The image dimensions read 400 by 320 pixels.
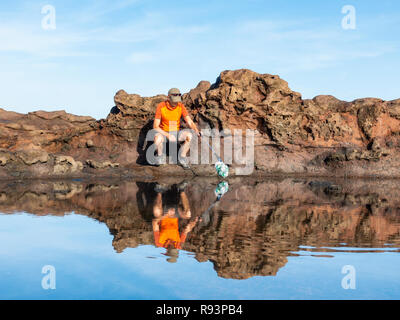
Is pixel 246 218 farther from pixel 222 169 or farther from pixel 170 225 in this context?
pixel 222 169

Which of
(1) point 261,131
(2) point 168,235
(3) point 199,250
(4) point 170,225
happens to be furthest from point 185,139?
(3) point 199,250

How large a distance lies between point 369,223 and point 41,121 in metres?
15.8

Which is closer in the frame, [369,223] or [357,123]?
[369,223]

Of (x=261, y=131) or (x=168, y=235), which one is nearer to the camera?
(x=168, y=235)

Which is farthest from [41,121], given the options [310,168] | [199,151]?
[310,168]

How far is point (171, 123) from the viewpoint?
1440 centimetres

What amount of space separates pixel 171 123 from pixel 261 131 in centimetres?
→ 444

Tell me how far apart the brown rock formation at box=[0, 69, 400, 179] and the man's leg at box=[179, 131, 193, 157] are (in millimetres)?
974

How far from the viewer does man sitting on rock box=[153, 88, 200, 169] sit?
46.0 feet

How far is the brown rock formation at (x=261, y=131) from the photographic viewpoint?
16.5m

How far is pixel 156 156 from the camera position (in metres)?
15.4

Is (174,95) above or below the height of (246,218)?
above
